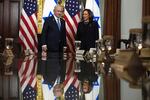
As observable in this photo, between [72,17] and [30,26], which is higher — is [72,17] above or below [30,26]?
above

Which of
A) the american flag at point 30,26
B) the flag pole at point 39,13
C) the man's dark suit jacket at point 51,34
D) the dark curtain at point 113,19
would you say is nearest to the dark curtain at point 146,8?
the dark curtain at point 113,19

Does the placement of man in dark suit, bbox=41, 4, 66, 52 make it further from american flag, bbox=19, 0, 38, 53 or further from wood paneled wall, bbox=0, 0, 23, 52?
wood paneled wall, bbox=0, 0, 23, 52

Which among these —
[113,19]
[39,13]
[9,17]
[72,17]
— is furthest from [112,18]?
[9,17]

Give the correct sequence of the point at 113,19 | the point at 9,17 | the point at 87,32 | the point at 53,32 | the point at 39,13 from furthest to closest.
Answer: the point at 9,17 → the point at 39,13 → the point at 113,19 → the point at 53,32 → the point at 87,32

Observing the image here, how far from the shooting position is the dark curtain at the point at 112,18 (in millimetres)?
8141

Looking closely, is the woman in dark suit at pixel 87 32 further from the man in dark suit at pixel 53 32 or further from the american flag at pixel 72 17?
the american flag at pixel 72 17

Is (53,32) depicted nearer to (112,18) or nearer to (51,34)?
(51,34)

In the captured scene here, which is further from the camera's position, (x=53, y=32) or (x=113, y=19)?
(x=113, y=19)

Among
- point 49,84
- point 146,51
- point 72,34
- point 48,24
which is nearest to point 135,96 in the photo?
point 49,84

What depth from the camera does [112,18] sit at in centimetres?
824

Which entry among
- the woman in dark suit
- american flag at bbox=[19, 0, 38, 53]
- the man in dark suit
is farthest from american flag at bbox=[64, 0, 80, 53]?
the woman in dark suit

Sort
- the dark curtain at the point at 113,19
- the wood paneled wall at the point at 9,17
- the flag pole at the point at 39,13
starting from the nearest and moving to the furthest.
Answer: the dark curtain at the point at 113,19 → the flag pole at the point at 39,13 → the wood paneled wall at the point at 9,17

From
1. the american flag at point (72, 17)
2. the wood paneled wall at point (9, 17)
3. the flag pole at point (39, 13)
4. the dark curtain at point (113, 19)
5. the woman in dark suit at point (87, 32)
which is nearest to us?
the woman in dark suit at point (87, 32)

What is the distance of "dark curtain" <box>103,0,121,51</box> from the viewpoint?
8.14 m
